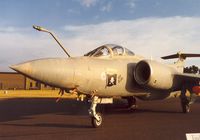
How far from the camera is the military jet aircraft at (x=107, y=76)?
8.48 metres

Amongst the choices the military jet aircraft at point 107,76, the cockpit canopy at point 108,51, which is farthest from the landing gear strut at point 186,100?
the cockpit canopy at point 108,51

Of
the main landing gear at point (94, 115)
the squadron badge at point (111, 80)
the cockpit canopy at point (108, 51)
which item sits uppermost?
the cockpit canopy at point (108, 51)

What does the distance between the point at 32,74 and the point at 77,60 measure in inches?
68.0

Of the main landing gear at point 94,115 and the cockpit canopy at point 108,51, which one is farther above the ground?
the cockpit canopy at point 108,51

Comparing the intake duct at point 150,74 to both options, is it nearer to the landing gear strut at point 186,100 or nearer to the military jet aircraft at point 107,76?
the military jet aircraft at point 107,76

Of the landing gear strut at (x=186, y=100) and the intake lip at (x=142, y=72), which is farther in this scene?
the landing gear strut at (x=186, y=100)

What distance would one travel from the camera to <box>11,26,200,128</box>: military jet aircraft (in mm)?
8484

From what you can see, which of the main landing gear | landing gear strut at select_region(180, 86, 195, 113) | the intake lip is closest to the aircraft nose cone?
the main landing gear

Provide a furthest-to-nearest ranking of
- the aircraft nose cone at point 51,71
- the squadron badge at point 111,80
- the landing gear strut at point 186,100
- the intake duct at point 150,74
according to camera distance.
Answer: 1. the landing gear strut at point 186,100
2. the intake duct at point 150,74
3. the squadron badge at point 111,80
4. the aircraft nose cone at point 51,71

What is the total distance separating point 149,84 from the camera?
11328mm

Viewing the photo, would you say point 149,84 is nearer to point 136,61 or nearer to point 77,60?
point 136,61

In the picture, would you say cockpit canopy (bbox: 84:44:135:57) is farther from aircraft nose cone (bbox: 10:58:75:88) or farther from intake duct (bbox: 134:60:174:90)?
aircraft nose cone (bbox: 10:58:75:88)

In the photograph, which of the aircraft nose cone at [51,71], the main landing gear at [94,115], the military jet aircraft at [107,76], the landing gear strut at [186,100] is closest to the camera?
the aircraft nose cone at [51,71]

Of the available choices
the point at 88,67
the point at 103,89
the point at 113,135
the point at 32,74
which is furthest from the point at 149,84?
the point at 32,74
